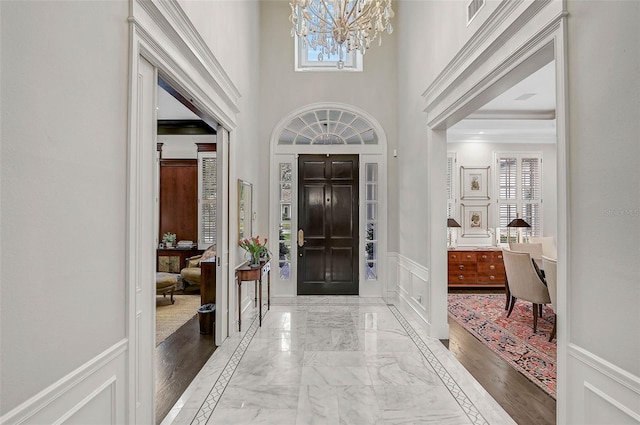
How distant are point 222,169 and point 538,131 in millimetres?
6451

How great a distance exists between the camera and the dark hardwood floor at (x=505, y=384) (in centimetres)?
240

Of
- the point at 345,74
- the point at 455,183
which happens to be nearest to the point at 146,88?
the point at 345,74

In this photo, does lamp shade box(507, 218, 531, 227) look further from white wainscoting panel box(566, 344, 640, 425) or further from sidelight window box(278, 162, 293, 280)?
white wainscoting panel box(566, 344, 640, 425)

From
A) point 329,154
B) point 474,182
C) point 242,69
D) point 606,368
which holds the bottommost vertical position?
point 606,368

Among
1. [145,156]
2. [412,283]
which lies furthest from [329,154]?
[145,156]

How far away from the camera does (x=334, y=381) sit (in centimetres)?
287

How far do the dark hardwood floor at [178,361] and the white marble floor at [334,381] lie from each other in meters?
0.10

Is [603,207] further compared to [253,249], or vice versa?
[253,249]

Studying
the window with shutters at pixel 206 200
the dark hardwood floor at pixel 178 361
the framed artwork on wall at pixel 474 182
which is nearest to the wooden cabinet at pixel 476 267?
the framed artwork on wall at pixel 474 182

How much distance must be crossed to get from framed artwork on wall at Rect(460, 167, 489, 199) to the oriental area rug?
5.77 metres

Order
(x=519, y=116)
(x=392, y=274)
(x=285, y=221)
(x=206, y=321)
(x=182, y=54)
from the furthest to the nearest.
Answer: (x=519, y=116) → (x=285, y=221) → (x=392, y=274) → (x=206, y=321) → (x=182, y=54)

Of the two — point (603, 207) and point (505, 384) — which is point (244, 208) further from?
point (603, 207)

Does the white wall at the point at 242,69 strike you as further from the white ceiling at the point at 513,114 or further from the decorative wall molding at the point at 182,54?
the white ceiling at the point at 513,114

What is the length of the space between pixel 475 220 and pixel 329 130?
12.4 ft
